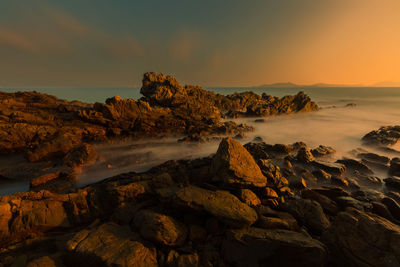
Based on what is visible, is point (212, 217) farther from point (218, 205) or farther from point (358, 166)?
point (358, 166)

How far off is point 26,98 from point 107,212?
960 inches

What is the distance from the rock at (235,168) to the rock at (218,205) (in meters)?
0.82

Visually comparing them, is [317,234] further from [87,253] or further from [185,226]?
[87,253]

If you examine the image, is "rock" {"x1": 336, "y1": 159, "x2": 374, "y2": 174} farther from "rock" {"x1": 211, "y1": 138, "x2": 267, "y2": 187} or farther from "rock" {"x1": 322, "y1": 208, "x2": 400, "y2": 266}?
"rock" {"x1": 211, "y1": 138, "x2": 267, "y2": 187}

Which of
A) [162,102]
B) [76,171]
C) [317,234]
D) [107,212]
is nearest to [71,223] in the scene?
[107,212]

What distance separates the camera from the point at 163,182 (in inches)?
289

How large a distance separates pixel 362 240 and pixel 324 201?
2996 millimetres

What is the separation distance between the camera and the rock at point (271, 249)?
12.8ft

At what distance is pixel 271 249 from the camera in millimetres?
4078

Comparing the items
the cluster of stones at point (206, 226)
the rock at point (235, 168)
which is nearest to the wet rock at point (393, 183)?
the cluster of stones at point (206, 226)

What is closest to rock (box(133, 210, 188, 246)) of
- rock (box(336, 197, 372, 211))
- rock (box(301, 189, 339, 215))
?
rock (box(301, 189, 339, 215))

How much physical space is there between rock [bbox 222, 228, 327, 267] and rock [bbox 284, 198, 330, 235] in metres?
1.41

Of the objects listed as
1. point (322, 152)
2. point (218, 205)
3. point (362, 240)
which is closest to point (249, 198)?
point (218, 205)

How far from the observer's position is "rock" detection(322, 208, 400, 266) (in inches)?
143
